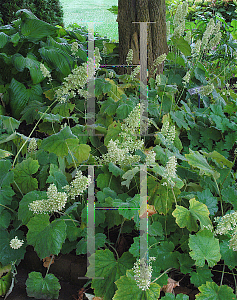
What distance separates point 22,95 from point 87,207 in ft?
5.19

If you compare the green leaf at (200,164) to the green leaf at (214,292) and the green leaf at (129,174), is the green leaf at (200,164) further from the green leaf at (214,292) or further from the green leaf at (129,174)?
the green leaf at (214,292)

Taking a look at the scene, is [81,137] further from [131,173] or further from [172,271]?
[172,271]

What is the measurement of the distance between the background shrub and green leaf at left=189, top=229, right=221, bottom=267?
5.71 m

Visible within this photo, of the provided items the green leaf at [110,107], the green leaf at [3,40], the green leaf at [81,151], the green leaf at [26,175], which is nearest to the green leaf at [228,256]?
the green leaf at [81,151]

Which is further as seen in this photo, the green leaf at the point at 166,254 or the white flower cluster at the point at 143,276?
the green leaf at the point at 166,254

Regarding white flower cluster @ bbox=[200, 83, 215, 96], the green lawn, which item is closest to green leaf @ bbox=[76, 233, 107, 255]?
white flower cluster @ bbox=[200, 83, 215, 96]

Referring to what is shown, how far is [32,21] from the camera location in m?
2.86

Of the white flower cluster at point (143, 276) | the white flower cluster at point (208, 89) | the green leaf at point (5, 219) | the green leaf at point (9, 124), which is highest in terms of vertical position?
the white flower cluster at point (208, 89)

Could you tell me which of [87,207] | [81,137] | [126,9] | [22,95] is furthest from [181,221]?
[126,9]

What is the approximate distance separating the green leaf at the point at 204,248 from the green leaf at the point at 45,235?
572mm

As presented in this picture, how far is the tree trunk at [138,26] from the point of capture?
2703 millimetres

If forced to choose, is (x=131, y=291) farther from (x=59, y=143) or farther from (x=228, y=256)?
(x=59, y=143)

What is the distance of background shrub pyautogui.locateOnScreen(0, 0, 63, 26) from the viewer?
5.59 m

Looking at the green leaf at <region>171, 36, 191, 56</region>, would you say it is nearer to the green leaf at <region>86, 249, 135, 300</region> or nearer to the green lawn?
the green leaf at <region>86, 249, 135, 300</region>
